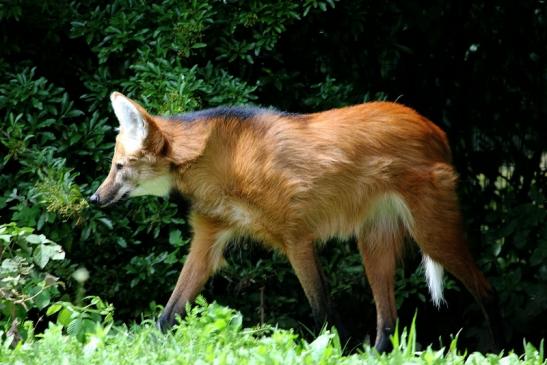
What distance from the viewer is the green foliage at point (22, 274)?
3.83 m

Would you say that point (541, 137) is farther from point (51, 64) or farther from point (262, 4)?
point (51, 64)

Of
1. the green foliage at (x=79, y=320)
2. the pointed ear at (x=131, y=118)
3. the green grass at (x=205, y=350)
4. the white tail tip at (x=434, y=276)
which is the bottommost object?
Result: the white tail tip at (x=434, y=276)

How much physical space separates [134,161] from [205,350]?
1.45 metres

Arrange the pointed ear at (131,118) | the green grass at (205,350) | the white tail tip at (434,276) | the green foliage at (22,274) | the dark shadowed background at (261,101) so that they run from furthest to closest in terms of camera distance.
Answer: the dark shadowed background at (261,101) → the white tail tip at (434,276) → the pointed ear at (131,118) → the green foliage at (22,274) → the green grass at (205,350)

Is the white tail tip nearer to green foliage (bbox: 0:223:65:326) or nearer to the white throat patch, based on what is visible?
the white throat patch

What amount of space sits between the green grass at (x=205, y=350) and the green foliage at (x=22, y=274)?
30cm

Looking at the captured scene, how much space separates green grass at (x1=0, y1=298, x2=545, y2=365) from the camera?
3.15 m

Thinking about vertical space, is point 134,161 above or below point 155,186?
above

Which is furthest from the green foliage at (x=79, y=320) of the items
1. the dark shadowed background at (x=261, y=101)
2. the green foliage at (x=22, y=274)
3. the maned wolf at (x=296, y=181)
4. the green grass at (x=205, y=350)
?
the dark shadowed background at (x=261, y=101)

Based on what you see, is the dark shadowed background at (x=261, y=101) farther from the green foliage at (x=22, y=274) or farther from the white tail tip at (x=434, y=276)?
the green foliage at (x=22, y=274)

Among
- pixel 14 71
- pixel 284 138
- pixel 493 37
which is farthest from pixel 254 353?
pixel 493 37

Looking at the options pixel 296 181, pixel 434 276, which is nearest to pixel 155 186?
pixel 296 181

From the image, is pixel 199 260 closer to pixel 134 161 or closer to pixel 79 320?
pixel 134 161

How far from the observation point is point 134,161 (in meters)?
4.58
